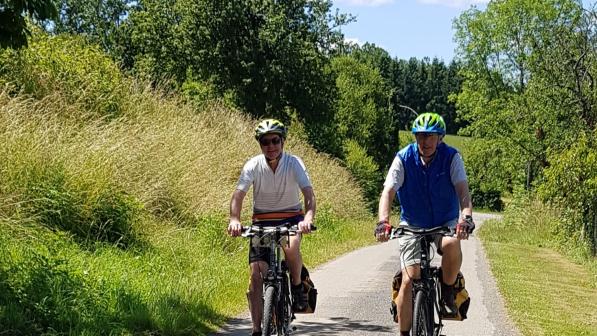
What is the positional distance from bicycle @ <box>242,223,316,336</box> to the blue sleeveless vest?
0.91m

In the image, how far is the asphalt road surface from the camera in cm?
885

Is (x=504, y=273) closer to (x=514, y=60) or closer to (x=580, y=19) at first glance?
(x=580, y=19)

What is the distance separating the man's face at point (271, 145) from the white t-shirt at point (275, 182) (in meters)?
0.12

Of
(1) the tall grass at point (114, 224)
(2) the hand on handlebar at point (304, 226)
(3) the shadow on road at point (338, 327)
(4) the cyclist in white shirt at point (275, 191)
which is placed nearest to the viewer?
(2) the hand on handlebar at point (304, 226)

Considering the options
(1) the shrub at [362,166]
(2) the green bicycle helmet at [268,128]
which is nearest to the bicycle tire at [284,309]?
(2) the green bicycle helmet at [268,128]

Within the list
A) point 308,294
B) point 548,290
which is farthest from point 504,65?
point 308,294

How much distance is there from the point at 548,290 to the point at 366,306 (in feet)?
17.5

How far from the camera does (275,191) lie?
7121mm

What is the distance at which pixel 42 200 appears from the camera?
10.3 m

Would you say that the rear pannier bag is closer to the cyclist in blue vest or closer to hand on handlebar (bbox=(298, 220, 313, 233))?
hand on handlebar (bbox=(298, 220, 313, 233))

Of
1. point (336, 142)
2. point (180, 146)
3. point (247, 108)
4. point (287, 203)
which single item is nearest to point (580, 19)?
point (247, 108)

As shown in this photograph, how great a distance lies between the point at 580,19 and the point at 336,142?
22.0 m

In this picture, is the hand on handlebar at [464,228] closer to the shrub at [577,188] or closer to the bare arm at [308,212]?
the bare arm at [308,212]

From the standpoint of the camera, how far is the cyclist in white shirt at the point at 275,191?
6965mm
